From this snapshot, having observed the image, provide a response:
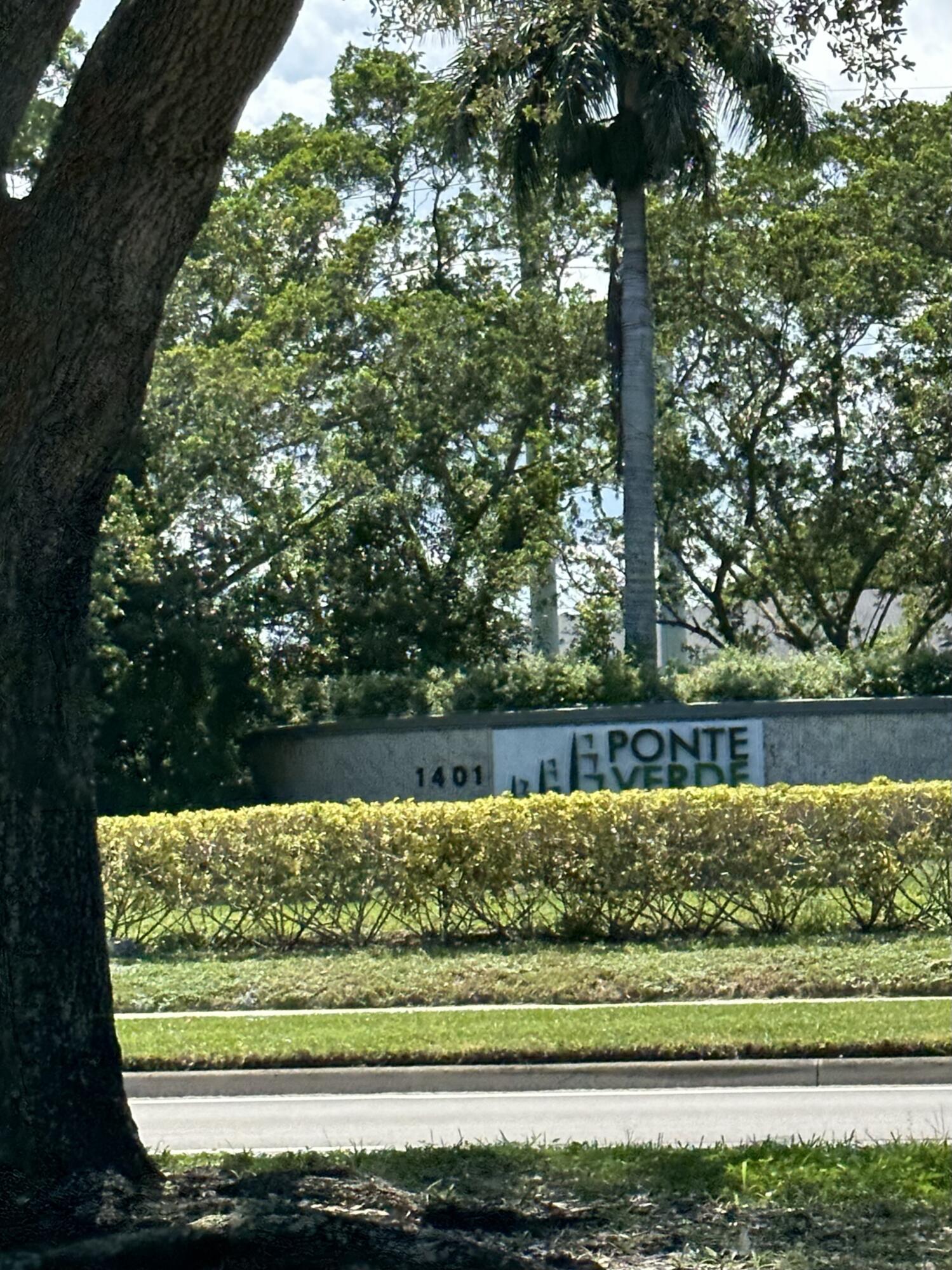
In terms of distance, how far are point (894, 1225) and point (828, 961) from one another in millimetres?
8269

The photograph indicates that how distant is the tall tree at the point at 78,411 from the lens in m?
5.46

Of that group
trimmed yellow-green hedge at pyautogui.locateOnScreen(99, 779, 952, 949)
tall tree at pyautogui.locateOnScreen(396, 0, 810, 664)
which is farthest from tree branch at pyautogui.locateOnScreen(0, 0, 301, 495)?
tall tree at pyautogui.locateOnScreen(396, 0, 810, 664)

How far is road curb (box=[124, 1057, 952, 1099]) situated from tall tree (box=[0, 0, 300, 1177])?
4491 millimetres

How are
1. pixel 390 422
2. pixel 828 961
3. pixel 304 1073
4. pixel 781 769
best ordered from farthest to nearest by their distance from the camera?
pixel 390 422, pixel 781 769, pixel 828 961, pixel 304 1073

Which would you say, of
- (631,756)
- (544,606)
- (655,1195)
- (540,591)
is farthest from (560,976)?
(540,591)

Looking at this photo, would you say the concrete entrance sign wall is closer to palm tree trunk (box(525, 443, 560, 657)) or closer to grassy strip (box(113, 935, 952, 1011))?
palm tree trunk (box(525, 443, 560, 657))

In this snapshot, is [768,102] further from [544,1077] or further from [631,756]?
[544,1077]

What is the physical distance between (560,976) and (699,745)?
9325 millimetres

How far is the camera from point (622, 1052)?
1009cm

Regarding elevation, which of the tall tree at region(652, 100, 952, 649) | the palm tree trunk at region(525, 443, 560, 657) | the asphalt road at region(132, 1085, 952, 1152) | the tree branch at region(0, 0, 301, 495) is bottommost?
the asphalt road at region(132, 1085, 952, 1152)

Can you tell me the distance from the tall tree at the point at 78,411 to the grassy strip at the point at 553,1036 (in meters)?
4.85

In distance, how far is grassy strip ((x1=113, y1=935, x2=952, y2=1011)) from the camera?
12.4m

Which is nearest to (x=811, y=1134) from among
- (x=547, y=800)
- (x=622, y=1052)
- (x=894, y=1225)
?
(x=622, y=1052)

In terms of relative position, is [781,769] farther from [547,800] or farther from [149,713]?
[149,713]
